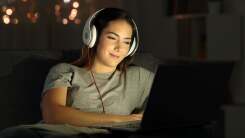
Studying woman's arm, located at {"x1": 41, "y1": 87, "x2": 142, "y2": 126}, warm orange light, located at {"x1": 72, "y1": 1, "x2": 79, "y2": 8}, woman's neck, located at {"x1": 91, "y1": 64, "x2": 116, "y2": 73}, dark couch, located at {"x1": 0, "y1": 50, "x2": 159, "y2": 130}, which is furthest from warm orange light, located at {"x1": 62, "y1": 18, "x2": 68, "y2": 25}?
woman's arm, located at {"x1": 41, "y1": 87, "x2": 142, "y2": 126}

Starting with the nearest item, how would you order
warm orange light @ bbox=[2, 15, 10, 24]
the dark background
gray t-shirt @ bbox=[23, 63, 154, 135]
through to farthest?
gray t-shirt @ bbox=[23, 63, 154, 135]
the dark background
warm orange light @ bbox=[2, 15, 10, 24]

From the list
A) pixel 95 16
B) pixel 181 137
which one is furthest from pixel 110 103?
pixel 181 137

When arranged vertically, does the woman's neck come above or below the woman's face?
below

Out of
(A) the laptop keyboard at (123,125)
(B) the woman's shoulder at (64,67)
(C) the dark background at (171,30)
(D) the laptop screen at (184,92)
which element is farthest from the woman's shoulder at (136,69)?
(C) the dark background at (171,30)

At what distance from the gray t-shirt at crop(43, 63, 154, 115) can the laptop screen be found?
0.52 metres

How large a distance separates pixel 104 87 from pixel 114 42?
0.18 meters

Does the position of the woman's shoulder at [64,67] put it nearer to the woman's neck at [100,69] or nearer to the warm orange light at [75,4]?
the woman's neck at [100,69]

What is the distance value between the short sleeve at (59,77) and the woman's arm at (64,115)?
21 mm

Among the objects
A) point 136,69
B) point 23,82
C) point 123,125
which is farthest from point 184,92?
point 23,82

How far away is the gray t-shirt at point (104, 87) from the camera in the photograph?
6.70 ft

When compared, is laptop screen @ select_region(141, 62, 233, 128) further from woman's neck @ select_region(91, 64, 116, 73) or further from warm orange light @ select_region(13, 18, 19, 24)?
warm orange light @ select_region(13, 18, 19, 24)

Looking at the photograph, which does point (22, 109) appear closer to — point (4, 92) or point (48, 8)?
point (4, 92)

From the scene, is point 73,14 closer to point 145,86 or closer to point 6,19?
point 6,19

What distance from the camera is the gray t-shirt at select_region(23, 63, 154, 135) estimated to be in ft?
6.70
